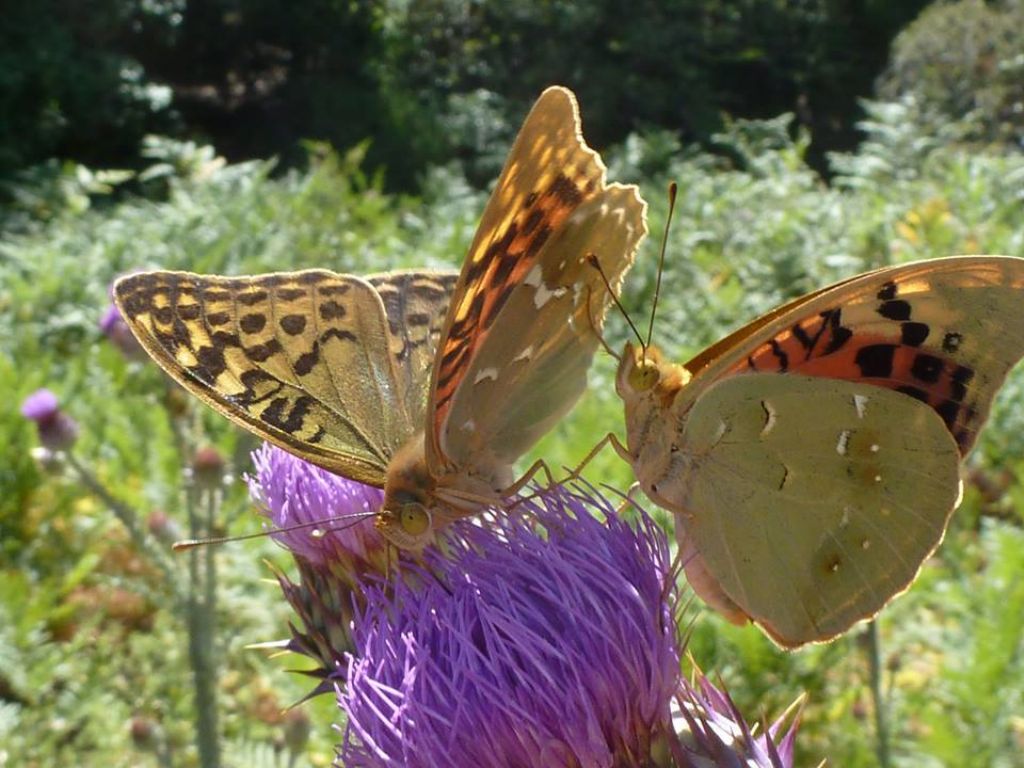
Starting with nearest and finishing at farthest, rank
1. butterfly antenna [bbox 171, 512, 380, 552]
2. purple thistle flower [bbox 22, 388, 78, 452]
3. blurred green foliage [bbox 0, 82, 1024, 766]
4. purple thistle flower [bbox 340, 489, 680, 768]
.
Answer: purple thistle flower [bbox 340, 489, 680, 768]
butterfly antenna [bbox 171, 512, 380, 552]
blurred green foliage [bbox 0, 82, 1024, 766]
purple thistle flower [bbox 22, 388, 78, 452]

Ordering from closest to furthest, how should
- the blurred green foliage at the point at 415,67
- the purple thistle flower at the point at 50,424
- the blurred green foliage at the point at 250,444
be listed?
1. the blurred green foliage at the point at 250,444
2. the purple thistle flower at the point at 50,424
3. the blurred green foliage at the point at 415,67

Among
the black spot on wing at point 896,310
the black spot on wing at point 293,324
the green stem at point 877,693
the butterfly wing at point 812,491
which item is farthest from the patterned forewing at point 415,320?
the green stem at point 877,693

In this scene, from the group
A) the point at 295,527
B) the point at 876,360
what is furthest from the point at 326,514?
the point at 876,360

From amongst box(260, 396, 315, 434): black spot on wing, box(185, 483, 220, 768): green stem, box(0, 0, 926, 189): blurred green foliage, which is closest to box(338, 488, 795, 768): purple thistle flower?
box(260, 396, 315, 434): black spot on wing

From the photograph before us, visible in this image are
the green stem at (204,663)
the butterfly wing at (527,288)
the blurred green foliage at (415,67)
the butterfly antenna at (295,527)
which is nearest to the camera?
the butterfly wing at (527,288)

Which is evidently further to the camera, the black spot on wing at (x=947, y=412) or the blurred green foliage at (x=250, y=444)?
the blurred green foliage at (x=250, y=444)

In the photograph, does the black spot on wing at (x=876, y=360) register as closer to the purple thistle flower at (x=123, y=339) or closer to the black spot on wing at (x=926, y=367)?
the black spot on wing at (x=926, y=367)

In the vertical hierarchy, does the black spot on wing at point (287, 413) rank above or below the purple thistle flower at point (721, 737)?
above

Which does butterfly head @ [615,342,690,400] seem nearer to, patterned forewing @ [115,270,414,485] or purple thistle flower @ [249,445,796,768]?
purple thistle flower @ [249,445,796,768]
